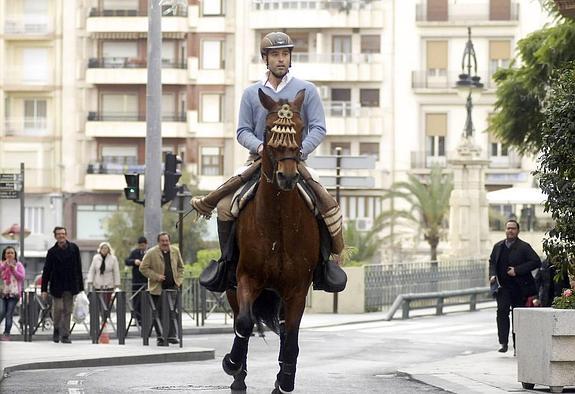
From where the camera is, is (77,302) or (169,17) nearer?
(77,302)

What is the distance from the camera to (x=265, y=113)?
13.5 meters

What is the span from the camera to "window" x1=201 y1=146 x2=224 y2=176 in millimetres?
82481

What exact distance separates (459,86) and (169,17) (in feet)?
122

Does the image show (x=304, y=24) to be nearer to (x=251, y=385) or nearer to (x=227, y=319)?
(x=227, y=319)

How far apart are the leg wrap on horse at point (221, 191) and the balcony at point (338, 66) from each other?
6673cm

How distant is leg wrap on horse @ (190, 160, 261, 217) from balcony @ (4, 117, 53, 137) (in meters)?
70.2

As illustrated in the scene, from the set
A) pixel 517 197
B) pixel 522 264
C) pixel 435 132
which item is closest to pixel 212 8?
pixel 435 132

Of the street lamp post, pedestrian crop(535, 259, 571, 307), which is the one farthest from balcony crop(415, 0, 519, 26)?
pedestrian crop(535, 259, 571, 307)

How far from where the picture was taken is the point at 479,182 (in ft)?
168

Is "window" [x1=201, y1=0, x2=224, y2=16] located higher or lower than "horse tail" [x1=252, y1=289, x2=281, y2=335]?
higher

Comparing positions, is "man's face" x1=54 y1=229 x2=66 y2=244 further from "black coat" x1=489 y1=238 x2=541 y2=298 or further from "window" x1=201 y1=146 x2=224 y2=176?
"window" x1=201 y1=146 x2=224 y2=176

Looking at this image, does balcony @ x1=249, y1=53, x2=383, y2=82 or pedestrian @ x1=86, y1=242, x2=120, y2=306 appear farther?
balcony @ x1=249, y1=53, x2=383, y2=82

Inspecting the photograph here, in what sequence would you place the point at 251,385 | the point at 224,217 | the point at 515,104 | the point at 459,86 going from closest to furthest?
1. the point at 224,217
2. the point at 251,385
3. the point at 515,104
4. the point at 459,86

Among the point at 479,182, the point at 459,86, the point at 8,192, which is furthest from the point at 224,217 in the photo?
the point at 479,182
